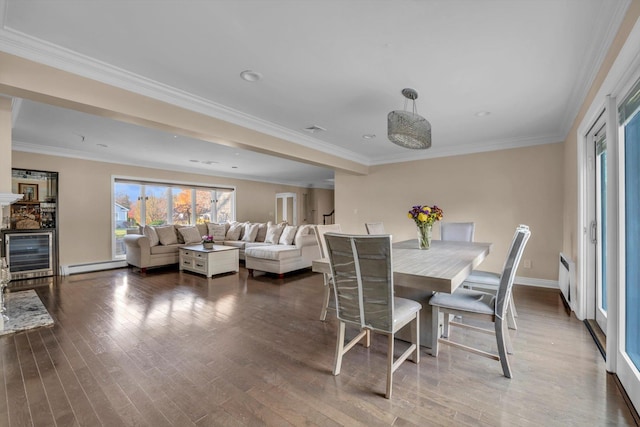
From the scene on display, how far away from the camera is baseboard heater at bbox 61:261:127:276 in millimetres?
5291

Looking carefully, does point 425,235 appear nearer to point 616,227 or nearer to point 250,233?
point 616,227

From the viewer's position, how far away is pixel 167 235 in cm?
611

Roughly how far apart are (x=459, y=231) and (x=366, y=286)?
2620mm

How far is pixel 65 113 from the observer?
339 centimetres

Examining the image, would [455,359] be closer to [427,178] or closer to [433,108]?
[433,108]

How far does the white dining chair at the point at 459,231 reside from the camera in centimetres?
373

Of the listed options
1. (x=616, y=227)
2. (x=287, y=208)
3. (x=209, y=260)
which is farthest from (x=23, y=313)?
(x=287, y=208)

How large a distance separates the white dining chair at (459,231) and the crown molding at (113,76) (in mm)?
2772

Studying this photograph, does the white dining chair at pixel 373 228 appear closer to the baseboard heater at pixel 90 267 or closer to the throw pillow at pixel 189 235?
the throw pillow at pixel 189 235

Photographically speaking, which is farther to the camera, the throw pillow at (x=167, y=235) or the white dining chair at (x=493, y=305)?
Answer: the throw pillow at (x=167, y=235)

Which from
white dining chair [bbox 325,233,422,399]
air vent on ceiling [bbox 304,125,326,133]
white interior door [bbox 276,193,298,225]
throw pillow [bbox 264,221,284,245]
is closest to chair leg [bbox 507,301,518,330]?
white dining chair [bbox 325,233,422,399]

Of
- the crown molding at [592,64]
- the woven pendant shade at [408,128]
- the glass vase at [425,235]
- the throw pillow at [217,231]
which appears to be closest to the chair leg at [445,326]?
the glass vase at [425,235]

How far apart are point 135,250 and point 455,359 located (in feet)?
19.5

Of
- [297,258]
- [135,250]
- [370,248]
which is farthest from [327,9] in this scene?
[135,250]
